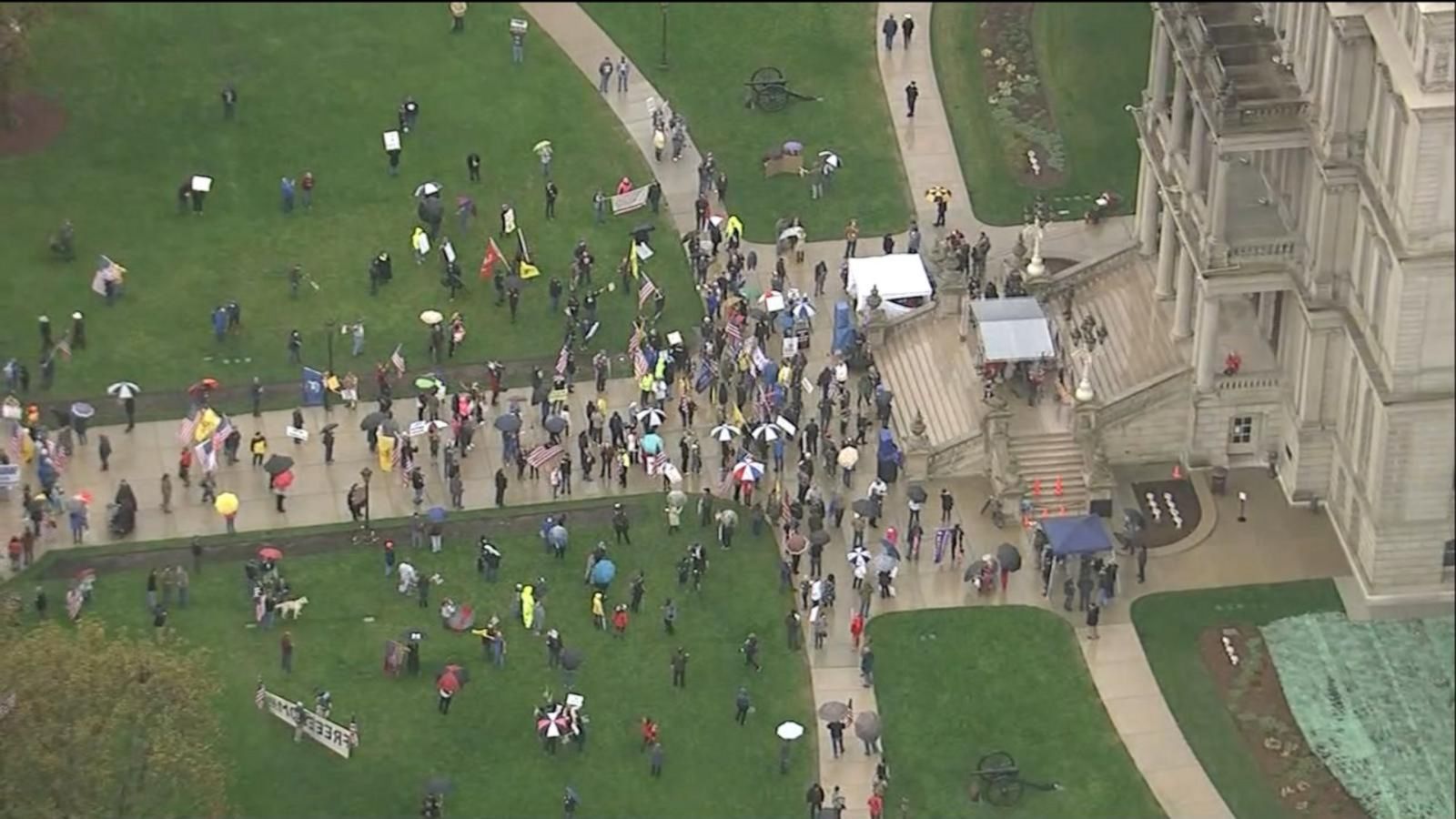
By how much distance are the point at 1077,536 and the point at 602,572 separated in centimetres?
1525

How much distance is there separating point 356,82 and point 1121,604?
1795 inches

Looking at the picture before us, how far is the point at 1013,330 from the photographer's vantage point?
12288 cm

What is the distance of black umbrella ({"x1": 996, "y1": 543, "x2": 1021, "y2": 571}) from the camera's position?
379 feet

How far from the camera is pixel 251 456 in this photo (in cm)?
12325

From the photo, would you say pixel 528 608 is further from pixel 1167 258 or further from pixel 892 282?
pixel 1167 258

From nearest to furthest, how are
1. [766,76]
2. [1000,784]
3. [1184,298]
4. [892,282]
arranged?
[1000,784] < [1184,298] < [892,282] < [766,76]

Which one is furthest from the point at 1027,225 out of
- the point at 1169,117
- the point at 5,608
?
the point at 5,608

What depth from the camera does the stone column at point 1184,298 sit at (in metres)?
121

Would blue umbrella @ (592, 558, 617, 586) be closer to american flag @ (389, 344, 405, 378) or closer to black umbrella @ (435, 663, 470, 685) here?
black umbrella @ (435, 663, 470, 685)

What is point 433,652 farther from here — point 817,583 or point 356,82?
point 356,82

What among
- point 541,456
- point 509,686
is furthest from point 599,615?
point 541,456

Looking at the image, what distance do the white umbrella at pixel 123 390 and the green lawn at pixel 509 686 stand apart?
8552 mm

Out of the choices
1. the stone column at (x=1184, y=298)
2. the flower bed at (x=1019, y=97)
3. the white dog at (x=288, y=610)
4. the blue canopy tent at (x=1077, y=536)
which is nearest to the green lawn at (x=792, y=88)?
the flower bed at (x=1019, y=97)

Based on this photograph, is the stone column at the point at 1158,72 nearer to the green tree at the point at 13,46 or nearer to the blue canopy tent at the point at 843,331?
the blue canopy tent at the point at 843,331
